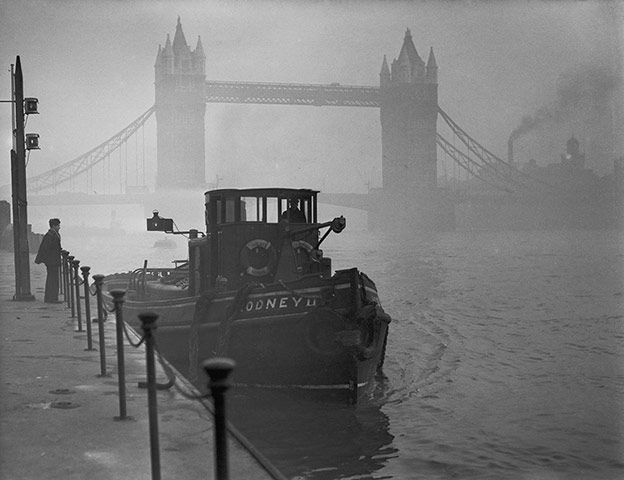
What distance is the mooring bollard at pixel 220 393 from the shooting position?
337cm

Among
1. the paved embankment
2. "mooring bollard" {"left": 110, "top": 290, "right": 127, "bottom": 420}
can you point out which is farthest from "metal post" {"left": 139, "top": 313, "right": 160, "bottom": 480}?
"mooring bollard" {"left": 110, "top": 290, "right": 127, "bottom": 420}

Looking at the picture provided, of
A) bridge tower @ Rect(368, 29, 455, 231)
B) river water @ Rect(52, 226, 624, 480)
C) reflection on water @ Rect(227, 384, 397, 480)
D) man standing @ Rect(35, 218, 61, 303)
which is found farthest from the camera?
bridge tower @ Rect(368, 29, 455, 231)

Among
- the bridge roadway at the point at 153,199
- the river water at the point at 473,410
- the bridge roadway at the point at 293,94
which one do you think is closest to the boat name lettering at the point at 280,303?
the river water at the point at 473,410

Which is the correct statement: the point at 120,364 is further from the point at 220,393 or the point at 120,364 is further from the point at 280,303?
the point at 280,303

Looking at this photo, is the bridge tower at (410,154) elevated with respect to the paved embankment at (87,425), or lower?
elevated

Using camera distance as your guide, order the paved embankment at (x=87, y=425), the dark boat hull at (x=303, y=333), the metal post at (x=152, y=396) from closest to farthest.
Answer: the metal post at (x=152, y=396), the paved embankment at (x=87, y=425), the dark boat hull at (x=303, y=333)

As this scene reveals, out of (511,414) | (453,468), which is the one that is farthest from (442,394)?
(453,468)

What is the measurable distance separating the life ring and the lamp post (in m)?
5.24

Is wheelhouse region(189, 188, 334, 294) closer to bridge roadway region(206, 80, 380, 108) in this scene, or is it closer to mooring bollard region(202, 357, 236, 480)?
mooring bollard region(202, 357, 236, 480)

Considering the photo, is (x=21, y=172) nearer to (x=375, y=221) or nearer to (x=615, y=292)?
(x=615, y=292)

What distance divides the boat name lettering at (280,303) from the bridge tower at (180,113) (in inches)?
3396

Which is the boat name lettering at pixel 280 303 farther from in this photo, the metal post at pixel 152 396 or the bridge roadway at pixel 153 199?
the bridge roadway at pixel 153 199

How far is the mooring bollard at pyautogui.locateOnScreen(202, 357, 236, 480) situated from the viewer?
337cm

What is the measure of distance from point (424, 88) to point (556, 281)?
6637cm
